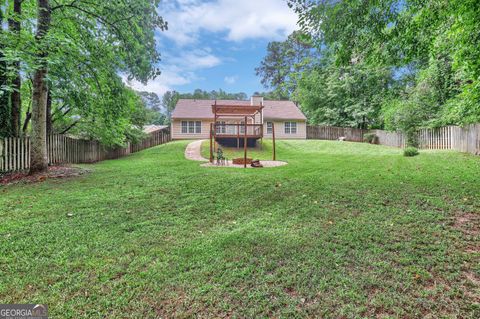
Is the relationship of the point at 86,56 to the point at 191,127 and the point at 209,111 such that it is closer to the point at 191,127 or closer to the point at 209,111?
the point at 191,127

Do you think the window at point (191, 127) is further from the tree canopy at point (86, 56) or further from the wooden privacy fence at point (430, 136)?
the tree canopy at point (86, 56)

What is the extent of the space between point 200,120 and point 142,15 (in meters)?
16.0

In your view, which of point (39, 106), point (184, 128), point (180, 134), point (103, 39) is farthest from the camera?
point (184, 128)

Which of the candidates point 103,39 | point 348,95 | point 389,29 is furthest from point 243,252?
point 348,95

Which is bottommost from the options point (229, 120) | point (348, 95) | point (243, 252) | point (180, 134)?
point (243, 252)

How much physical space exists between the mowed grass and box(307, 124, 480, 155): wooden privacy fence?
7566 mm

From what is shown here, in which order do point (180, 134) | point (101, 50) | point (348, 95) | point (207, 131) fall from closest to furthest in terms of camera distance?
point (101, 50), point (180, 134), point (207, 131), point (348, 95)

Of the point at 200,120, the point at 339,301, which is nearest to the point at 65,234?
the point at 339,301

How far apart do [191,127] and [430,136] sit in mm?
18664

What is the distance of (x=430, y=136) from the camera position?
49.1ft

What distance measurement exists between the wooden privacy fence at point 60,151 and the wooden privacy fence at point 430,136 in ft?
56.8

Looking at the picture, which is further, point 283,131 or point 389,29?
point 283,131

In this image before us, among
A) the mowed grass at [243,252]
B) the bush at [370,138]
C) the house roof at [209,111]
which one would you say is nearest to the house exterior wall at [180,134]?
the house roof at [209,111]

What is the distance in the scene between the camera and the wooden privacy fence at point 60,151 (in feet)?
24.2
